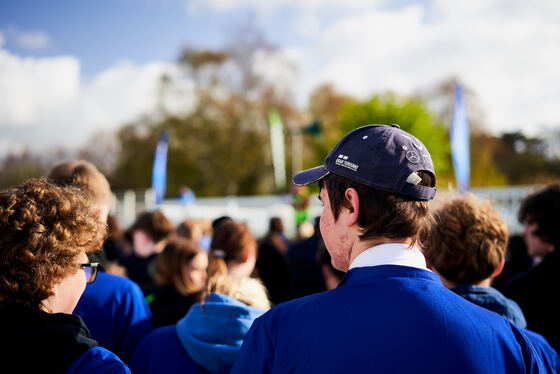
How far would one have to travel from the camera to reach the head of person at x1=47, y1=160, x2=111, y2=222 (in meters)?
2.64

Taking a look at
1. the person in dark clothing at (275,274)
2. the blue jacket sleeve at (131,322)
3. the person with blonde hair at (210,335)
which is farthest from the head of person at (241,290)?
the person in dark clothing at (275,274)

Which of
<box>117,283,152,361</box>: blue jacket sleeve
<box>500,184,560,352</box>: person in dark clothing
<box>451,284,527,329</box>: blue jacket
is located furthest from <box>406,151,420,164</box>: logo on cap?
<box>500,184,560,352</box>: person in dark clothing

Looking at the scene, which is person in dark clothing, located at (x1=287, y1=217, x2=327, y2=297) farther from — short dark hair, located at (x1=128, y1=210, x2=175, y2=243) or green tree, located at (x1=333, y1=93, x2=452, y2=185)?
green tree, located at (x1=333, y1=93, x2=452, y2=185)

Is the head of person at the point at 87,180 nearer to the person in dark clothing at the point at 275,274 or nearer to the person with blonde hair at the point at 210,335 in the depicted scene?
the person with blonde hair at the point at 210,335

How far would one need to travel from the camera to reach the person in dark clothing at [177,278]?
3.28m

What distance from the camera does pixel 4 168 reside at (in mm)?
34500

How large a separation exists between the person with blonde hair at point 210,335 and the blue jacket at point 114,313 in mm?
123

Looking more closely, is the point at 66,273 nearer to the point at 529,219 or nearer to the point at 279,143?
the point at 529,219

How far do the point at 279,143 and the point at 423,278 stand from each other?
2480 cm

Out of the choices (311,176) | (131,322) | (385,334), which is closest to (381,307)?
(385,334)

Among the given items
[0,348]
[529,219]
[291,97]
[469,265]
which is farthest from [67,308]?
[291,97]

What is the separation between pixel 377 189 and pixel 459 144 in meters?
8.65

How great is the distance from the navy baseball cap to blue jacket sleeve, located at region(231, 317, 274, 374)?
0.54 m

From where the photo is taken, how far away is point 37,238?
152 cm
